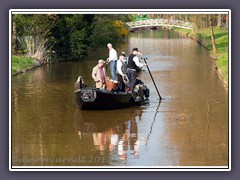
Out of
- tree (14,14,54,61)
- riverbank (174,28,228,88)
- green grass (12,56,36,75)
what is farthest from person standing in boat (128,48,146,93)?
tree (14,14,54,61)

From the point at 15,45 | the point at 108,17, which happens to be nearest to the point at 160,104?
the point at 15,45

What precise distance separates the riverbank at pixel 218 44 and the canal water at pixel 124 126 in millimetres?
539

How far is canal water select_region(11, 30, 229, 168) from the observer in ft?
41.4

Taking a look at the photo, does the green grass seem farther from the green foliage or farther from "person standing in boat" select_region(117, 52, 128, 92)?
"person standing in boat" select_region(117, 52, 128, 92)

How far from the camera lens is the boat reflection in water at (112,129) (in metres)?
13.4

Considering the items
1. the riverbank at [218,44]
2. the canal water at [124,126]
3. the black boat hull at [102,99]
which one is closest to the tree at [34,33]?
the canal water at [124,126]

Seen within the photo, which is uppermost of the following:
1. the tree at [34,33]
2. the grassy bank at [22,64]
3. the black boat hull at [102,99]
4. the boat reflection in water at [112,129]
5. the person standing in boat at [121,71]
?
the tree at [34,33]

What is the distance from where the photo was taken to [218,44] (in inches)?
1419

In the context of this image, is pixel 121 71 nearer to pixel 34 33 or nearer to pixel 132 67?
pixel 132 67

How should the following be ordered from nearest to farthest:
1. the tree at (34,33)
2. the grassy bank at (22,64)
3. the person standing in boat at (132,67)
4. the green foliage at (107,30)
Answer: the person standing in boat at (132,67) → the grassy bank at (22,64) → the tree at (34,33) → the green foliage at (107,30)

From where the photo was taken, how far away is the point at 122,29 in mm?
39906

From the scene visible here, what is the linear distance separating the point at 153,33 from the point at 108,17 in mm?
12714

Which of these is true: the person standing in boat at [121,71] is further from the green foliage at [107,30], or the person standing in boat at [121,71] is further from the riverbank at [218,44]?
the green foliage at [107,30]

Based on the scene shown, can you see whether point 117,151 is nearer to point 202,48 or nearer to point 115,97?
point 115,97
